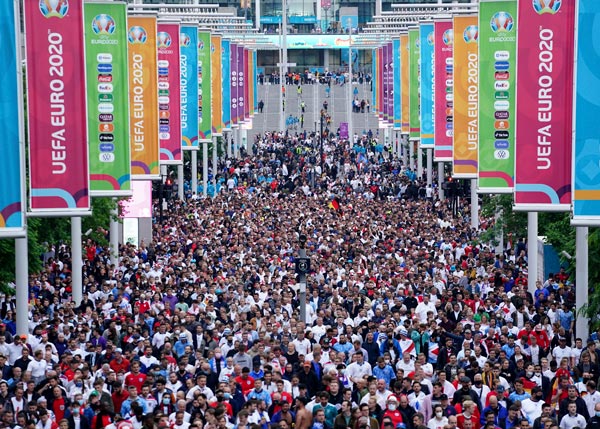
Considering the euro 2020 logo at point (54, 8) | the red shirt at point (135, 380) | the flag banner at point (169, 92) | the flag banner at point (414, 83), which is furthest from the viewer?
the flag banner at point (414, 83)

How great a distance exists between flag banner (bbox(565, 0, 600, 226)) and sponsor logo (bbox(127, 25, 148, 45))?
1460 centimetres

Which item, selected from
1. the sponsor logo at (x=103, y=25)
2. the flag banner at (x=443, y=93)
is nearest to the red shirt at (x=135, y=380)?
the sponsor logo at (x=103, y=25)

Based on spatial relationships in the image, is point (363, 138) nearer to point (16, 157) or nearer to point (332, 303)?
point (332, 303)

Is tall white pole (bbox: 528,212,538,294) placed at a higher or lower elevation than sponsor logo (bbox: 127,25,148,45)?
lower

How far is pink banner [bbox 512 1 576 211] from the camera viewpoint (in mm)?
23219

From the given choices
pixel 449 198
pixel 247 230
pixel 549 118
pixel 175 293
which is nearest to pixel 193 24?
pixel 247 230

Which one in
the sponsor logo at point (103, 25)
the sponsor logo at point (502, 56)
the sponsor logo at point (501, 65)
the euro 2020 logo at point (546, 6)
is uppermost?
the euro 2020 logo at point (546, 6)

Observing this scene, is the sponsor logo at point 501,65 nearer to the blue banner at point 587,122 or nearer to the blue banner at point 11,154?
the blue banner at point 587,122

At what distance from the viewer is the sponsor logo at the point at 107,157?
92.4 feet

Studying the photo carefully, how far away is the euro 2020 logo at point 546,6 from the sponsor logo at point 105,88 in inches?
322

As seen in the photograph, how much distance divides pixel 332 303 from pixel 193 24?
64.2 feet

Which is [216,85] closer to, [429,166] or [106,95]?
[429,166]

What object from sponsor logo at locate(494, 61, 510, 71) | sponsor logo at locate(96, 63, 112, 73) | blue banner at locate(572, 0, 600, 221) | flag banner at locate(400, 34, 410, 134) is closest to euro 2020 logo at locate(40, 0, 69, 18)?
sponsor logo at locate(96, 63, 112, 73)

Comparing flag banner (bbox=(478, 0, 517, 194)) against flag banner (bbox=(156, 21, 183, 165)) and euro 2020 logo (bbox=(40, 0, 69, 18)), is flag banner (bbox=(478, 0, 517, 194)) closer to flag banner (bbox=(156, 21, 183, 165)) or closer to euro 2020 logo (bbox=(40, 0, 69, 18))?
euro 2020 logo (bbox=(40, 0, 69, 18))
